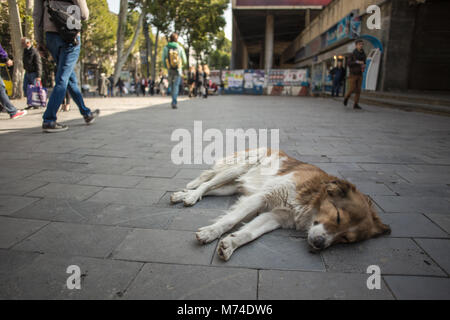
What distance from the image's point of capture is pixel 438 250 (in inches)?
81.9

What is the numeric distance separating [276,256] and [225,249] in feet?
1.13

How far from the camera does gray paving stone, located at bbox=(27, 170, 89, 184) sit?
11.1 ft

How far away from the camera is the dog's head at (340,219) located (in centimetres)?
201

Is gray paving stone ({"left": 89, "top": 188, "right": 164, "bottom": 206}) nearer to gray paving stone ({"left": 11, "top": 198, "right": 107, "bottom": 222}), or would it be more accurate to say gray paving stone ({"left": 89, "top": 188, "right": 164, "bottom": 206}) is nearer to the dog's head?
gray paving stone ({"left": 11, "top": 198, "right": 107, "bottom": 222})

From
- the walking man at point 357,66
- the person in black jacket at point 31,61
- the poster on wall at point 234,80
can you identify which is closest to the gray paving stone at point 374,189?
the walking man at point 357,66

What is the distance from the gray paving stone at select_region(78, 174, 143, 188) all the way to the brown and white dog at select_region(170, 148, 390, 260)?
78cm

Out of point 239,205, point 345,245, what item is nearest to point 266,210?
point 239,205

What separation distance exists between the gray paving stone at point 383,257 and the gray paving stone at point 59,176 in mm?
2782

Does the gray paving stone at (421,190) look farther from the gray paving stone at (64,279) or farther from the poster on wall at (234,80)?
the poster on wall at (234,80)

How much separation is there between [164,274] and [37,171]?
2771 mm

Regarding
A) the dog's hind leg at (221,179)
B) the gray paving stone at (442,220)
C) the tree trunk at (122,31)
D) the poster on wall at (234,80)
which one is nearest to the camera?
the gray paving stone at (442,220)

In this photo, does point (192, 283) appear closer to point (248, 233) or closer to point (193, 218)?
point (248, 233)

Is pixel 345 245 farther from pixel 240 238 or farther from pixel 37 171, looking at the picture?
pixel 37 171
